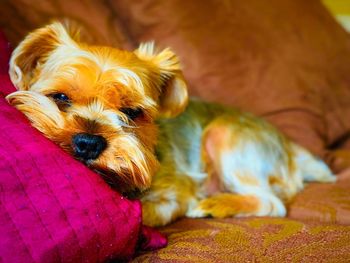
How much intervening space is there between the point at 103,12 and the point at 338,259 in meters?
1.64

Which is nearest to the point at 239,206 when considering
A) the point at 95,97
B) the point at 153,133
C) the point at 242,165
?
the point at 242,165

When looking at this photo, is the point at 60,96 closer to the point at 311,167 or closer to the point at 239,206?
the point at 239,206

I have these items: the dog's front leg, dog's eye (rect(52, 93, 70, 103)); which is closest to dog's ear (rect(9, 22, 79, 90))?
dog's eye (rect(52, 93, 70, 103))

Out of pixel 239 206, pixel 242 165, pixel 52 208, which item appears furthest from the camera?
pixel 242 165

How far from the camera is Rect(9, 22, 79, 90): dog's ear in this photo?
1.50 metres

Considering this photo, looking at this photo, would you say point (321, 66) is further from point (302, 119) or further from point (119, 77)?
point (119, 77)

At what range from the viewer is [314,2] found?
2.85 m

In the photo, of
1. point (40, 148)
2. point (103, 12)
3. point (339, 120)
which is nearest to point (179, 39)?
point (103, 12)

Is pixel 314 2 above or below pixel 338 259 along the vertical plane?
above

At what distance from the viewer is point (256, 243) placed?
1240 mm

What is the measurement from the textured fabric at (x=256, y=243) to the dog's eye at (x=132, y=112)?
386 millimetres

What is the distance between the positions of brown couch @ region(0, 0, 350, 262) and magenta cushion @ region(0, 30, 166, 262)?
0.87 m

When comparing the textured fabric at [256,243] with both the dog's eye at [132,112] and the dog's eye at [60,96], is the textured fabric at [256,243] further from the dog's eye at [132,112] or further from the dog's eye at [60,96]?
the dog's eye at [60,96]

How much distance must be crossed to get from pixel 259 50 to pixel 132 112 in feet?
3.85
